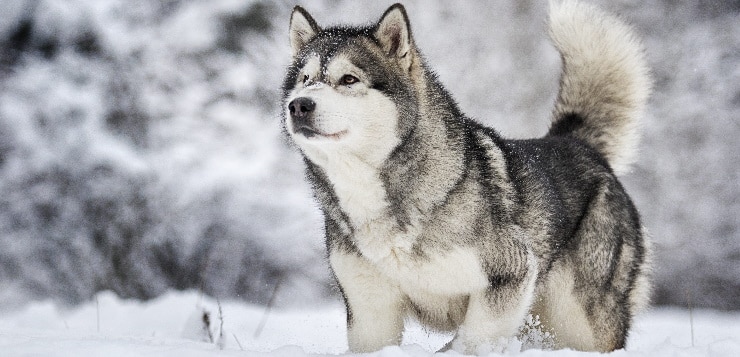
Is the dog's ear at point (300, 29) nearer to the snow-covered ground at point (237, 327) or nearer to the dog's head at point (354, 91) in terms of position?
the dog's head at point (354, 91)

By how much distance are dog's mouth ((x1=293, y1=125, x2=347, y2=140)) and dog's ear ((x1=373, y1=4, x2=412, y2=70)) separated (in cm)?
49

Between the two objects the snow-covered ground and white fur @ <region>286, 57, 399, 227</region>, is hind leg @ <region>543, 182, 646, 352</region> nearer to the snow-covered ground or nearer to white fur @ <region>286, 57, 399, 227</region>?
the snow-covered ground

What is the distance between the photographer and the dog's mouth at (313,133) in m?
3.02

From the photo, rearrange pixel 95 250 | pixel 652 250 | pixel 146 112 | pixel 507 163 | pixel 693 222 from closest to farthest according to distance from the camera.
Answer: pixel 507 163 → pixel 652 250 → pixel 95 250 → pixel 146 112 → pixel 693 222

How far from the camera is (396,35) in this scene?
11.0ft

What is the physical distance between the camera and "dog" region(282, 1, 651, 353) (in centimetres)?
309

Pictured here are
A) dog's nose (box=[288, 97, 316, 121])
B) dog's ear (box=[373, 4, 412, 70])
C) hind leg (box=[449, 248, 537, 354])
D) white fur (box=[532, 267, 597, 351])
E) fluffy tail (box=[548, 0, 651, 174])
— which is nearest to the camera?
dog's nose (box=[288, 97, 316, 121])

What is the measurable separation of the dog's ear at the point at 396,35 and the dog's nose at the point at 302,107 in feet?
1.72

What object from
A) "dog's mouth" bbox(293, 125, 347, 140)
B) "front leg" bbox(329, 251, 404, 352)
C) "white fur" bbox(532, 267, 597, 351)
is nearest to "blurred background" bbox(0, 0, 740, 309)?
"white fur" bbox(532, 267, 597, 351)

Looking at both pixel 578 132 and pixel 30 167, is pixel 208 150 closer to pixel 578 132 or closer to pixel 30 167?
pixel 30 167

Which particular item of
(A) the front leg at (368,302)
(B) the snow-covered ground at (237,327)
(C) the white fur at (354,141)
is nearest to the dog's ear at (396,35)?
(C) the white fur at (354,141)

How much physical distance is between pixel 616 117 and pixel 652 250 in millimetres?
777

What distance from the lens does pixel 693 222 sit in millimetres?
11344

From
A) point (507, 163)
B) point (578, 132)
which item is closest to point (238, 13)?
point (578, 132)
